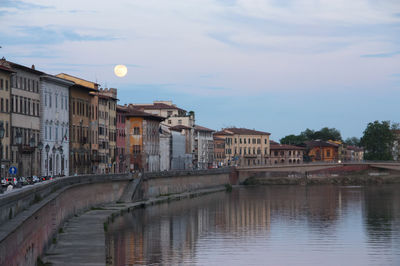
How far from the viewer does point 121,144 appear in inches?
4882

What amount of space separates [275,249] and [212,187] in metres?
86.7

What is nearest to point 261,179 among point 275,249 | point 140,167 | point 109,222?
point 140,167

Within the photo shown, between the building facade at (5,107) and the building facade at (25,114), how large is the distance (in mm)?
850

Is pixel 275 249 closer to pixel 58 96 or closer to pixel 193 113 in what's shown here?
pixel 58 96

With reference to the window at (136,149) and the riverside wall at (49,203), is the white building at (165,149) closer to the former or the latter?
the window at (136,149)

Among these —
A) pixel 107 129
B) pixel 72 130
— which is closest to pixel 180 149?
pixel 107 129

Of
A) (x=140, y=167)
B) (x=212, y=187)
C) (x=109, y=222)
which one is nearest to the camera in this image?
(x=109, y=222)

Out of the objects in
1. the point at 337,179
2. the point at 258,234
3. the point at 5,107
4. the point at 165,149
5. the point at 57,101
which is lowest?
the point at 258,234

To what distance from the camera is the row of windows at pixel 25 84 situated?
78625 mm

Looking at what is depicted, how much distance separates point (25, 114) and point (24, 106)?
0.82 metres

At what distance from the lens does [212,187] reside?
460ft

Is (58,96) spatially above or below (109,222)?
above

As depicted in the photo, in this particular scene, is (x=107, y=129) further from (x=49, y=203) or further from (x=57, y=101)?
(x=49, y=203)

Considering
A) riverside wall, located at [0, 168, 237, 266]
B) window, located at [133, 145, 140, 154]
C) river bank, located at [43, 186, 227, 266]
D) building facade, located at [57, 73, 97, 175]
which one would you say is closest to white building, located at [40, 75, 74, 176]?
building facade, located at [57, 73, 97, 175]
